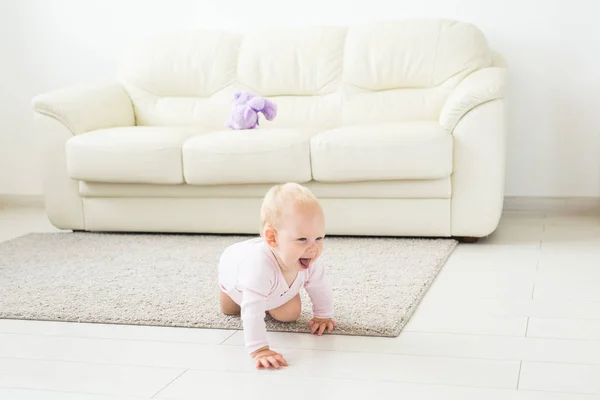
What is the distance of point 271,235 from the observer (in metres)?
2.12

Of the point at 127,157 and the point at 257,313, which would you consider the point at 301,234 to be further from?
the point at 127,157

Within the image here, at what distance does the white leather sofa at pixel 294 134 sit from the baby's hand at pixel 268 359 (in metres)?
1.50

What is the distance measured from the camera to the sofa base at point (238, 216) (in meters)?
3.50

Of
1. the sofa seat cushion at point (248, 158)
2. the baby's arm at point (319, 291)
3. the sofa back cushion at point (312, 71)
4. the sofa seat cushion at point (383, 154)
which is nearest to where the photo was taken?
the baby's arm at point (319, 291)

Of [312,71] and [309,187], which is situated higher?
[312,71]

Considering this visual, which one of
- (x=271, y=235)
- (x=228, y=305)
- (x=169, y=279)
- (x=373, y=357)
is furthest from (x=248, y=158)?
(x=373, y=357)

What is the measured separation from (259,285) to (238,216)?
1563 millimetres

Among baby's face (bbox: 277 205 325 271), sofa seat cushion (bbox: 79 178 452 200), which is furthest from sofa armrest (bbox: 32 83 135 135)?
baby's face (bbox: 277 205 325 271)

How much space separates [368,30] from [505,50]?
0.66 metres

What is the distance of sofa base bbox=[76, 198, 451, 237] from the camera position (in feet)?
11.5

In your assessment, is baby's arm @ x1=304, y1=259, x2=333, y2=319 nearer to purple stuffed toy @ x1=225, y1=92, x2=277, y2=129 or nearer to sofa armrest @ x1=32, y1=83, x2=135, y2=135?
purple stuffed toy @ x1=225, y1=92, x2=277, y2=129

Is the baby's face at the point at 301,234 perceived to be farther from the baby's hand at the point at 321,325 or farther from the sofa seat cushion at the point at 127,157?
the sofa seat cushion at the point at 127,157

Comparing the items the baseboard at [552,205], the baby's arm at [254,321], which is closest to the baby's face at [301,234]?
the baby's arm at [254,321]

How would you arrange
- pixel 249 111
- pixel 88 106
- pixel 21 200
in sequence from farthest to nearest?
pixel 21 200, pixel 88 106, pixel 249 111
